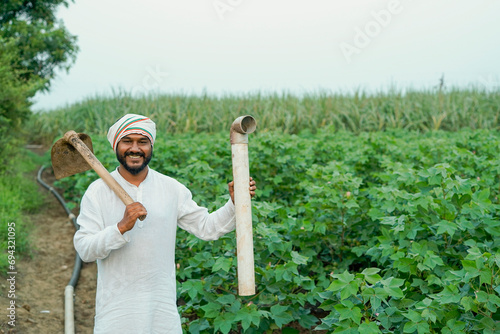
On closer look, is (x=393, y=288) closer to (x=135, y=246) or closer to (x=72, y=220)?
(x=135, y=246)

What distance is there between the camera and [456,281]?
2428 mm

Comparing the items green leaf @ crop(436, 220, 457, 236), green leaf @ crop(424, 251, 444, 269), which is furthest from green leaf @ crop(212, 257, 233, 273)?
green leaf @ crop(436, 220, 457, 236)

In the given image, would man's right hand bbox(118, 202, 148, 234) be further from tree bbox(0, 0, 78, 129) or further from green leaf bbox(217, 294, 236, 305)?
tree bbox(0, 0, 78, 129)

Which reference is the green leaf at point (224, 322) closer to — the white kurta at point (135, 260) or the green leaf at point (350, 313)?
the white kurta at point (135, 260)

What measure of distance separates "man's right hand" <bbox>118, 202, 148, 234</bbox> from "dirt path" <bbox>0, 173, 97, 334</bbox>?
2.34 m

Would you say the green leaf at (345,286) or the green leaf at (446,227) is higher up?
the green leaf at (446,227)

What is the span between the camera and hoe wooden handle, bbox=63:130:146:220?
2.05m

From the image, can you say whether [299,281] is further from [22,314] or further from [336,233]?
[22,314]

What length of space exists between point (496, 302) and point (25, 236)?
5244 millimetres

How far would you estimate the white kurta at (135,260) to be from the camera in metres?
2.08

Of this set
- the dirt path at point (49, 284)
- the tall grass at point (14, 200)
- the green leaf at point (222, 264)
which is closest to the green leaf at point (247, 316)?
the green leaf at point (222, 264)

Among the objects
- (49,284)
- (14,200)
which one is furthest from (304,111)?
(49,284)

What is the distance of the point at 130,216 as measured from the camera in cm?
193

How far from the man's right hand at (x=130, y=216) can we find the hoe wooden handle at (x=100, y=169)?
34 mm
